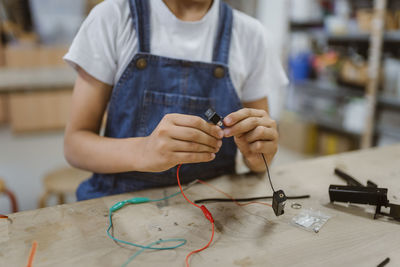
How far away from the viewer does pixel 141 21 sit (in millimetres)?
858

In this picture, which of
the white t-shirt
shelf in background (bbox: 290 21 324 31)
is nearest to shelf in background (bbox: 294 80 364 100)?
shelf in background (bbox: 290 21 324 31)

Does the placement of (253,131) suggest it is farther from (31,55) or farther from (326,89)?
(31,55)

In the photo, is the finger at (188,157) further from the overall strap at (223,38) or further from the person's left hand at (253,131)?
the overall strap at (223,38)

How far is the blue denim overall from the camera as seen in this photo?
845 mm

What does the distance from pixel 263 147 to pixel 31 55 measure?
3.57 meters

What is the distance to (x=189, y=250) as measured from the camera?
1.90 feet

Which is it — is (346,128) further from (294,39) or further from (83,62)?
(83,62)

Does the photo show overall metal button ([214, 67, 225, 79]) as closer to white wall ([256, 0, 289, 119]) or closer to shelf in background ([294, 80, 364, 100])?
shelf in background ([294, 80, 364, 100])

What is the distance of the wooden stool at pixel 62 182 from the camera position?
154 cm

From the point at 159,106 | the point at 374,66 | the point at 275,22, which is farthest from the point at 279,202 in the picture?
the point at 275,22

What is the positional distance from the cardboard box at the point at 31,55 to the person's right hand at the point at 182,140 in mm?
3377

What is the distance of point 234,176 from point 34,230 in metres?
0.48

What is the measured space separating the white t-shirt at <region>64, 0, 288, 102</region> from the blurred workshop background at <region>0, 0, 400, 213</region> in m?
0.88

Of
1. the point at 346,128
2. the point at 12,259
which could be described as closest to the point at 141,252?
the point at 12,259
